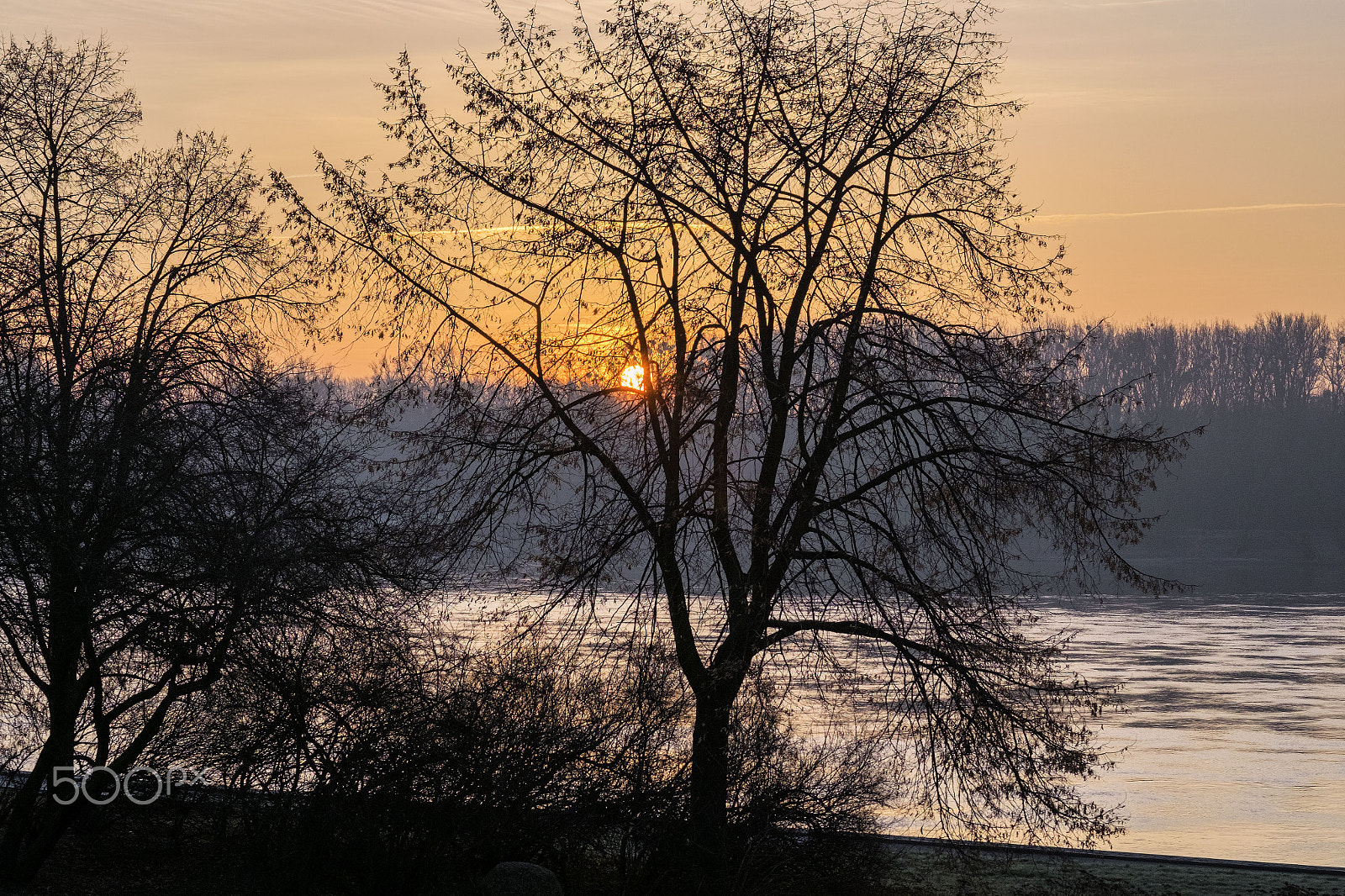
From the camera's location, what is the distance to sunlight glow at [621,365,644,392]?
1510 centimetres

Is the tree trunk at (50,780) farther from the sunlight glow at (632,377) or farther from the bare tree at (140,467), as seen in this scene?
the sunlight glow at (632,377)

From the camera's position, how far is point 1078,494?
44.9ft

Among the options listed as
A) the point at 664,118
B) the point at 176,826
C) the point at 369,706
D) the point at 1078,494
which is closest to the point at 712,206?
the point at 664,118

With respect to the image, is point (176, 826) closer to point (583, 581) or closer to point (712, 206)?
point (583, 581)

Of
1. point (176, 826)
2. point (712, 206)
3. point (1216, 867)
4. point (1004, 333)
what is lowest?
point (1216, 867)

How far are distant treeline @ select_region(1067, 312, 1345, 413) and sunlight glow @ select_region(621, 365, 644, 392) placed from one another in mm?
86254

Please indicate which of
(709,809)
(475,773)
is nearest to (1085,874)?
(709,809)

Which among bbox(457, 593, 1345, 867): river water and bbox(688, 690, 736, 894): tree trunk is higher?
bbox(688, 690, 736, 894): tree trunk

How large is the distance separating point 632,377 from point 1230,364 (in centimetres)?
9696

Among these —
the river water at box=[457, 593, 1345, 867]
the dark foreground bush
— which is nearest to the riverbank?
the dark foreground bush

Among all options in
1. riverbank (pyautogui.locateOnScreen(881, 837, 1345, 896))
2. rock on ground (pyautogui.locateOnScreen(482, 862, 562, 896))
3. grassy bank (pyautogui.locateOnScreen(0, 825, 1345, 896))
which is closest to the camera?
rock on ground (pyautogui.locateOnScreen(482, 862, 562, 896))

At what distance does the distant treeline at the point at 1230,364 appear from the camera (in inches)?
3863

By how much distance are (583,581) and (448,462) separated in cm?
223

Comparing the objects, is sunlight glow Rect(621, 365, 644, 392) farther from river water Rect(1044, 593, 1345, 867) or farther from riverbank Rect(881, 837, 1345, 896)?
river water Rect(1044, 593, 1345, 867)
